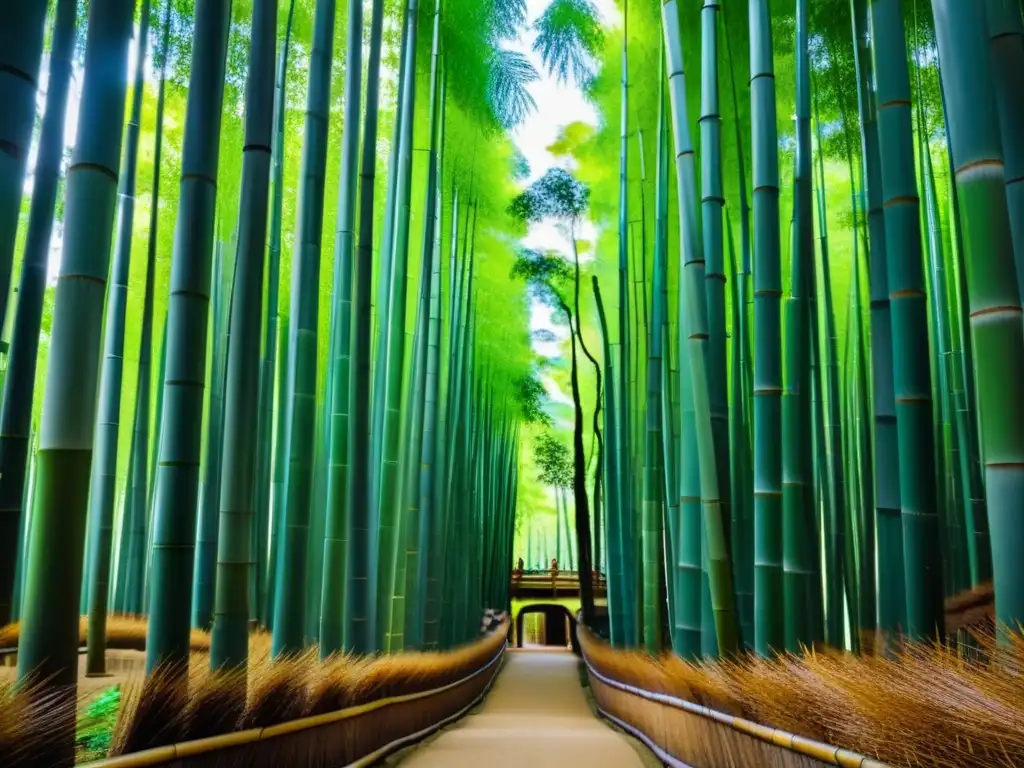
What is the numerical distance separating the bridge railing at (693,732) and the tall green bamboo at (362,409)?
121 centimetres

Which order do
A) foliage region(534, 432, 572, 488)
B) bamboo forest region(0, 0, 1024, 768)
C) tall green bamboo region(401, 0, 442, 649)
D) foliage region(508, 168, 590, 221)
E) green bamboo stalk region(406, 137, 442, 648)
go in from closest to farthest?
bamboo forest region(0, 0, 1024, 768) → tall green bamboo region(401, 0, 442, 649) → green bamboo stalk region(406, 137, 442, 648) → foliage region(508, 168, 590, 221) → foliage region(534, 432, 572, 488)

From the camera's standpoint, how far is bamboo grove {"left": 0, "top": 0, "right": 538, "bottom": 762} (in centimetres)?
153

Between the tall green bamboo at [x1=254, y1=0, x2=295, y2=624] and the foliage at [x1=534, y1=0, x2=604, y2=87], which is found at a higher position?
the foliage at [x1=534, y1=0, x2=604, y2=87]

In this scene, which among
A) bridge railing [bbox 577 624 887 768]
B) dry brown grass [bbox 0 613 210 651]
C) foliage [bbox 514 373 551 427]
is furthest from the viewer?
foliage [bbox 514 373 551 427]

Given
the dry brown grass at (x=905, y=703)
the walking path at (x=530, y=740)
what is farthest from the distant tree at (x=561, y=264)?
the dry brown grass at (x=905, y=703)

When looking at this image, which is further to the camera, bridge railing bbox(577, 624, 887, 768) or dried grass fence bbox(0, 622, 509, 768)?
bridge railing bbox(577, 624, 887, 768)

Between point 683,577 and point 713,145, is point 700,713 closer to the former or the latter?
point 683,577

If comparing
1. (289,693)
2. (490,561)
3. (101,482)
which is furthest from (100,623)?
(490,561)

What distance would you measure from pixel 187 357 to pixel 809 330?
2263 millimetres

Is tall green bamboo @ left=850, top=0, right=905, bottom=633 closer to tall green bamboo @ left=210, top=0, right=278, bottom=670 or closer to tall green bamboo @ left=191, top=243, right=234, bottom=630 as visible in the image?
tall green bamboo @ left=210, top=0, right=278, bottom=670

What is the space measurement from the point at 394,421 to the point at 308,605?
1.36 m

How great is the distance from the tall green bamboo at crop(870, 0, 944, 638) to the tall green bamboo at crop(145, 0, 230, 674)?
1.68 m

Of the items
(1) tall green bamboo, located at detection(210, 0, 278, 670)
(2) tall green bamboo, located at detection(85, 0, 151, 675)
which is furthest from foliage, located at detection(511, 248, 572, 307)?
(1) tall green bamboo, located at detection(210, 0, 278, 670)

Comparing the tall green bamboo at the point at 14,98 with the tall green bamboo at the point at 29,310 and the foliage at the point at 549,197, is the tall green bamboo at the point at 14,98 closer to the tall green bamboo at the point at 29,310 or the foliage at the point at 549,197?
the tall green bamboo at the point at 29,310
